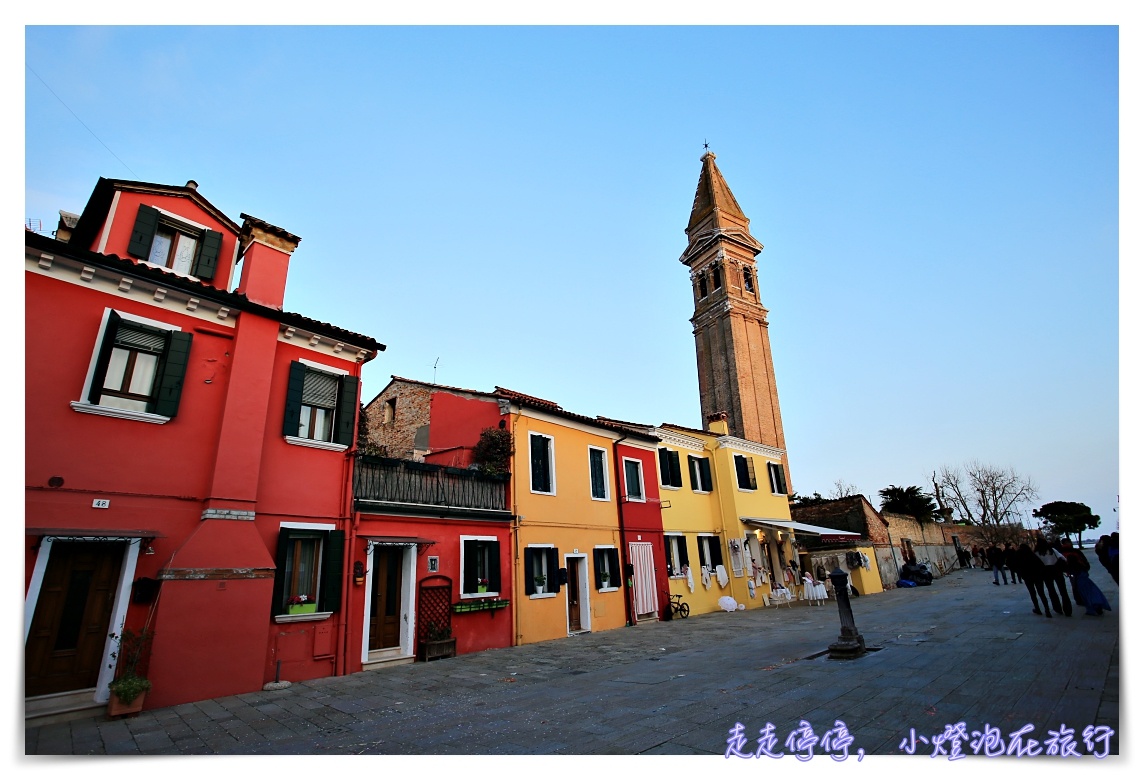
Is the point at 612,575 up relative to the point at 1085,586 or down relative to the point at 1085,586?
up

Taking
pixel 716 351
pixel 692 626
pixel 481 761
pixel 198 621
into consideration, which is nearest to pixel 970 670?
pixel 481 761

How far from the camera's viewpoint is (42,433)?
7.66 m

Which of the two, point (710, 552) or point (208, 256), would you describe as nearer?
point (208, 256)

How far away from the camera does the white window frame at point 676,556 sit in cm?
1927

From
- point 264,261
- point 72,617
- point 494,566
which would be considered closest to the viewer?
point 72,617

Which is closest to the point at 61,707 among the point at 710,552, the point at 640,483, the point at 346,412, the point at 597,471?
the point at 346,412

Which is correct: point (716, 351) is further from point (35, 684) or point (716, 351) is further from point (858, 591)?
point (35, 684)

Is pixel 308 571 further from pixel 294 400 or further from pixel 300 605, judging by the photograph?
pixel 294 400

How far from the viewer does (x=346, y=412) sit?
11.2m

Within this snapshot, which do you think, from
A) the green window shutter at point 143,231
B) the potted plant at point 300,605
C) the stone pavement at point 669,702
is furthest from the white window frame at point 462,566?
the green window shutter at point 143,231

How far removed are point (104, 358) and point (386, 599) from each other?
675cm

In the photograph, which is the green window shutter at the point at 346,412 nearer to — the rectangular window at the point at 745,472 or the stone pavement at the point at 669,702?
the stone pavement at the point at 669,702

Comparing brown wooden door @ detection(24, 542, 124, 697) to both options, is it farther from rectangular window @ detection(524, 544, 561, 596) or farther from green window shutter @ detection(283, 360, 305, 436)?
rectangular window @ detection(524, 544, 561, 596)

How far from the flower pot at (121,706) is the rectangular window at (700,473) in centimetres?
1773
